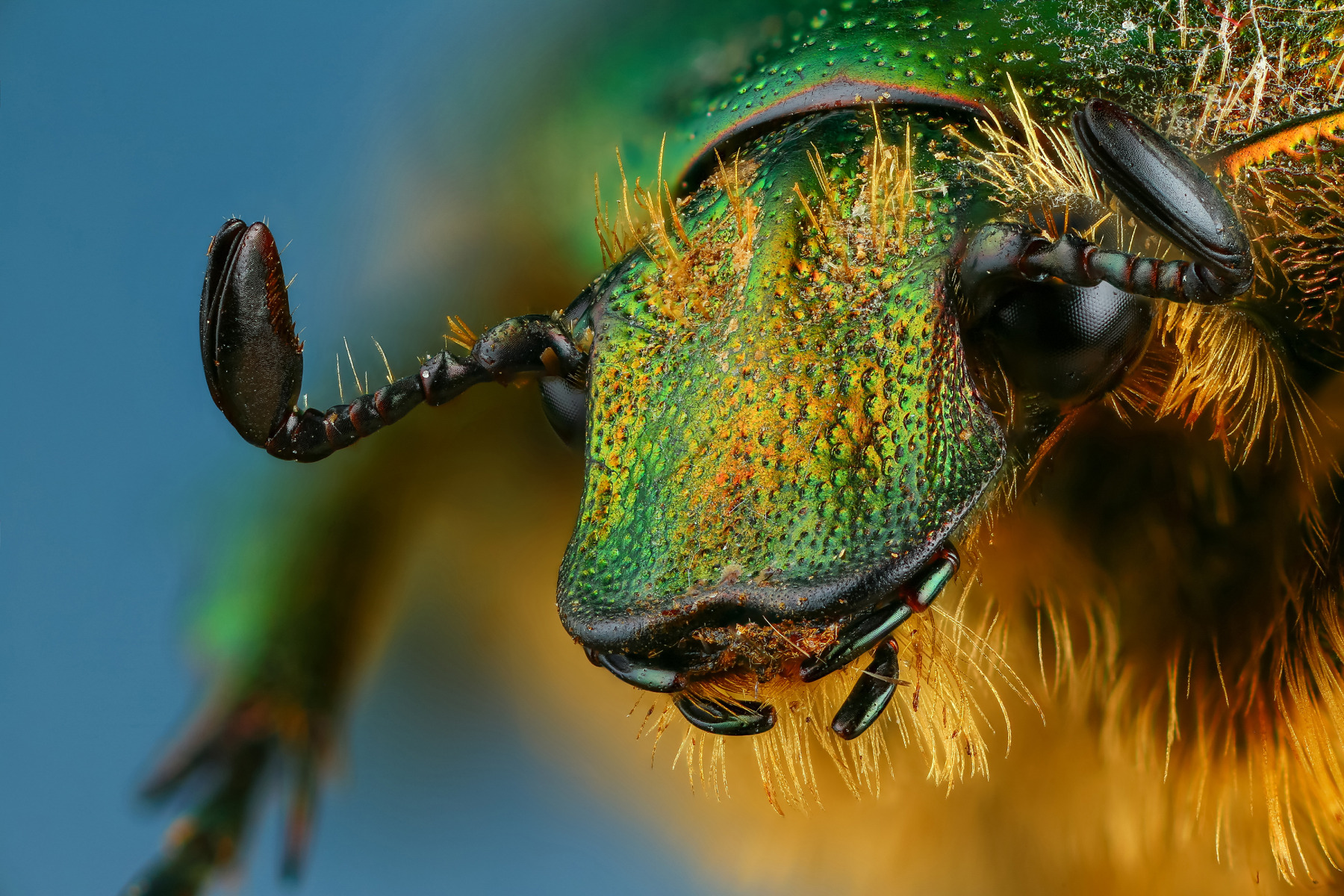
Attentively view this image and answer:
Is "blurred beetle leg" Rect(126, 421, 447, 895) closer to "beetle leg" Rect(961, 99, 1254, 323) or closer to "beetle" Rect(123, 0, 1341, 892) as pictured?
"beetle" Rect(123, 0, 1341, 892)

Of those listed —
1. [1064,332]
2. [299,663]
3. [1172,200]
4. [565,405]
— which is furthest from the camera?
[299,663]

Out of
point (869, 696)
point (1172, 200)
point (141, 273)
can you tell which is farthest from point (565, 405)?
point (141, 273)

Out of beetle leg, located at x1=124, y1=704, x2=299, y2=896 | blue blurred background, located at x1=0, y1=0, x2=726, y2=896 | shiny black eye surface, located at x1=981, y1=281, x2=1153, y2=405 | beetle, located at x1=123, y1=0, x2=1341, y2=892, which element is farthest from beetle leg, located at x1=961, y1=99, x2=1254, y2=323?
beetle leg, located at x1=124, y1=704, x2=299, y2=896

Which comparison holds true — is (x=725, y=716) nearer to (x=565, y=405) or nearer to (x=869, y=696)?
(x=869, y=696)

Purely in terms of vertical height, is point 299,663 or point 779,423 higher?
point 299,663

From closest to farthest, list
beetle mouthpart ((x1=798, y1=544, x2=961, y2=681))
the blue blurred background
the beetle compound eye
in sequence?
beetle mouthpart ((x1=798, y1=544, x2=961, y2=681)) → the beetle compound eye → the blue blurred background

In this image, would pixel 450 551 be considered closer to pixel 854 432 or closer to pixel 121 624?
pixel 121 624
